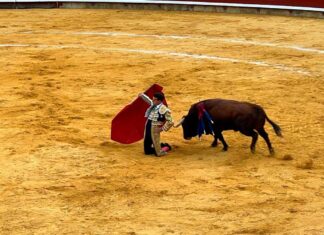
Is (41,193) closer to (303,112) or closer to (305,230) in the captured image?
(305,230)

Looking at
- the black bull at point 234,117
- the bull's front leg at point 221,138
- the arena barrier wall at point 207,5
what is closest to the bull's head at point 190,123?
the black bull at point 234,117

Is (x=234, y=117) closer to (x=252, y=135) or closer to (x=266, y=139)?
(x=252, y=135)

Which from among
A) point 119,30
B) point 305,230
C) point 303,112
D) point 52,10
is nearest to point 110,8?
point 52,10

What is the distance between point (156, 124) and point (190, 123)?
0.46 m

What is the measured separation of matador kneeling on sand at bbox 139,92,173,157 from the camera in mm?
9539

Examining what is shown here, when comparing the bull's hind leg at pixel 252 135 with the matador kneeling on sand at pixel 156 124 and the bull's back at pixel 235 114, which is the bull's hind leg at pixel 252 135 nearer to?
the bull's back at pixel 235 114

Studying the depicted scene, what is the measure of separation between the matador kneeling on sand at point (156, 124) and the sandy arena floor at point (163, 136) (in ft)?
0.62

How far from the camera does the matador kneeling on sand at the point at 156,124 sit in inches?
376

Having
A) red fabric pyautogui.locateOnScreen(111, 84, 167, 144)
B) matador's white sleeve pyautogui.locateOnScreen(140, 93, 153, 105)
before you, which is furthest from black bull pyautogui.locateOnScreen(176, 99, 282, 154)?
red fabric pyautogui.locateOnScreen(111, 84, 167, 144)

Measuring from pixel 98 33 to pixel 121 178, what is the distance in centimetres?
1109

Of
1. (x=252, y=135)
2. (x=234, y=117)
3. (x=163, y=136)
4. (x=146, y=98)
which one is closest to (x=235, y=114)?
(x=234, y=117)

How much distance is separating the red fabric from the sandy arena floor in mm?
162

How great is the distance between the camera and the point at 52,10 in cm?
2389

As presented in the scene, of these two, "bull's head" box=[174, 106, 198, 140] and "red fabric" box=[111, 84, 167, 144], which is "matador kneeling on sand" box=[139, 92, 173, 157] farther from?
"red fabric" box=[111, 84, 167, 144]
